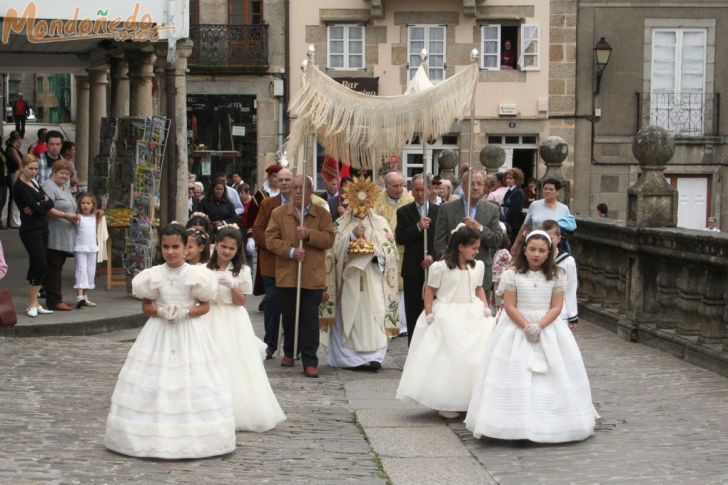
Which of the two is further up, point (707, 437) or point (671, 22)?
point (671, 22)

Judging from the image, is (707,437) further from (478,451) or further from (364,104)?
(364,104)

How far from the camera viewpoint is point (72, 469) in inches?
331

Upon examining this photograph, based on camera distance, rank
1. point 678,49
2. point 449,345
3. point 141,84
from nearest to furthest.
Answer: point 449,345 → point 141,84 → point 678,49

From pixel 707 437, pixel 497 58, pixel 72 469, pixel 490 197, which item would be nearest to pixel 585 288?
pixel 490 197

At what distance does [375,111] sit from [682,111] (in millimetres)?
26085

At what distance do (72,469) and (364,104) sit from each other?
5628mm

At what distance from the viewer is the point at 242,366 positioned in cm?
981

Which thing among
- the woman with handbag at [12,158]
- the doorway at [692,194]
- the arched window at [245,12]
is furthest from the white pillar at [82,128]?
the doorway at [692,194]

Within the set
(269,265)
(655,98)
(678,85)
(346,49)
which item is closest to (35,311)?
(269,265)

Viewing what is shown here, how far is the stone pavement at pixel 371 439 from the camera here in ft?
27.6

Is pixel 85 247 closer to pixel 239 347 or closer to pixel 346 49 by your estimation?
pixel 239 347

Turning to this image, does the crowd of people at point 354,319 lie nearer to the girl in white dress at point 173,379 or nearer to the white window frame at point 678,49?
the girl in white dress at point 173,379

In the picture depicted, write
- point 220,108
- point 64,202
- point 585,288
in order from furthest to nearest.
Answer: point 220,108, point 585,288, point 64,202

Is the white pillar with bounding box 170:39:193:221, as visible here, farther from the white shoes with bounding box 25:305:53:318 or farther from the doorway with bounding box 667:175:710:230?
the doorway with bounding box 667:175:710:230
